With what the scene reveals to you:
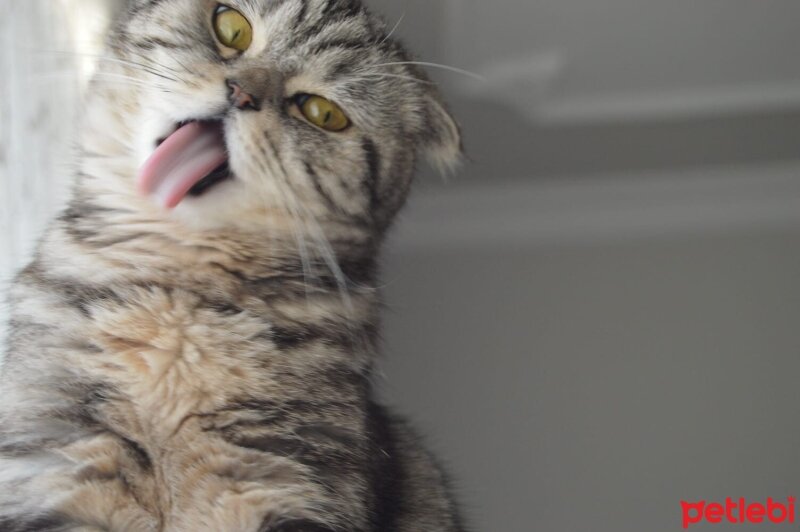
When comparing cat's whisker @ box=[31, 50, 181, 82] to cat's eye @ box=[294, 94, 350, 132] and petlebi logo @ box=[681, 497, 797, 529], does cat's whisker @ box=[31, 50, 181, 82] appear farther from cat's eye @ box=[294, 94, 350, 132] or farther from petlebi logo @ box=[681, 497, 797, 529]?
petlebi logo @ box=[681, 497, 797, 529]

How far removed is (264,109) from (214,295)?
0.59ft

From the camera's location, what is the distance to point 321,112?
85 centimetres

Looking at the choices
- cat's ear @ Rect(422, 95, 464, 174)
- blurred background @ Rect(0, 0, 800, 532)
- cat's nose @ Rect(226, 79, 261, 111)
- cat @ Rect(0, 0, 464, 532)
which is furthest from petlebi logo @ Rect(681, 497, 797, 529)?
cat's nose @ Rect(226, 79, 261, 111)

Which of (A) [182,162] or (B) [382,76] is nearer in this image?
(A) [182,162]

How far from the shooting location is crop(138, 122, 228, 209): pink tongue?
0.73 meters

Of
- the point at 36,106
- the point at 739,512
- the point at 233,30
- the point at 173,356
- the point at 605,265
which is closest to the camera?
the point at 173,356

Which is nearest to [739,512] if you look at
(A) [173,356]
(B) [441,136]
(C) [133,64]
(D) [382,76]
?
(B) [441,136]

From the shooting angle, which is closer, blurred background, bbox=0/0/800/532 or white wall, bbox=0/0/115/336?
white wall, bbox=0/0/115/336


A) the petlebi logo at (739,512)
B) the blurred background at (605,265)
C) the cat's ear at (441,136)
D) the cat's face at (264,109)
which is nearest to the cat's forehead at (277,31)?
the cat's face at (264,109)

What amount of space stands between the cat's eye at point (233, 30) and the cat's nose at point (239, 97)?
0.09m

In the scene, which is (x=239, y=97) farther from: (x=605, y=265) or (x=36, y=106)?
(x=605, y=265)

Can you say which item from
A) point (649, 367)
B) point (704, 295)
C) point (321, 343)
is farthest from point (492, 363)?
point (321, 343)

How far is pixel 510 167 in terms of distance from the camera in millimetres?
1672

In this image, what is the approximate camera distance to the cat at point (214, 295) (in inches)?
27.0
